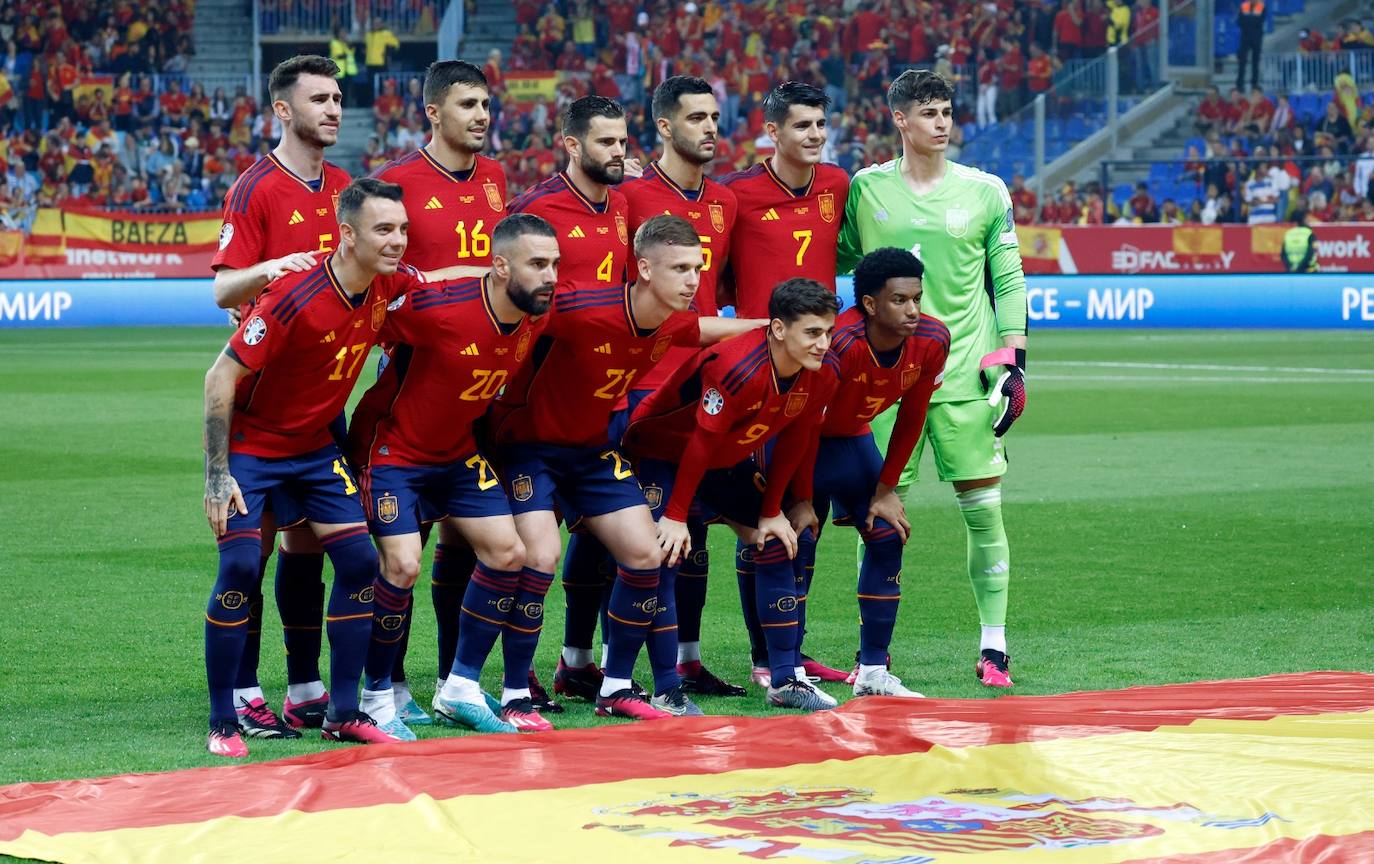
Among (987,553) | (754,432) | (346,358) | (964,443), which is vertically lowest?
(987,553)

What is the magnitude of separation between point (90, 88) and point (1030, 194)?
18.0m

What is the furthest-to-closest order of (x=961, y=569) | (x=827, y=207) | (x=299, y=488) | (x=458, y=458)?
(x=961, y=569) → (x=827, y=207) → (x=458, y=458) → (x=299, y=488)

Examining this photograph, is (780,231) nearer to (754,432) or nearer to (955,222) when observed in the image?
(955,222)

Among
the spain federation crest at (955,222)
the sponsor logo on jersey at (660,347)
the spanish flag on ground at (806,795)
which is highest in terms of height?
the spain federation crest at (955,222)

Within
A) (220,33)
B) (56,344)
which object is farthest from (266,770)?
(220,33)

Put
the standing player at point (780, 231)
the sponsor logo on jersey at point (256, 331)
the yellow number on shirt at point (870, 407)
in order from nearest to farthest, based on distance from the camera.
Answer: the sponsor logo on jersey at point (256, 331) < the yellow number on shirt at point (870, 407) < the standing player at point (780, 231)

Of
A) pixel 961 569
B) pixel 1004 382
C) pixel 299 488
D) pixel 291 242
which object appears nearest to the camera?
pixel 299 488

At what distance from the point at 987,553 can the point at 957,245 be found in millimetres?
1238

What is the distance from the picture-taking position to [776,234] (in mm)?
7262

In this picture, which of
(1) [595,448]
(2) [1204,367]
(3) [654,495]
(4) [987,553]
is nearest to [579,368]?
(1) [595,448]

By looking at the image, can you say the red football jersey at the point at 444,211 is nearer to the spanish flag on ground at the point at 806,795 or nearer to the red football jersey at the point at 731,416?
the red football jersey at the point at 731,416

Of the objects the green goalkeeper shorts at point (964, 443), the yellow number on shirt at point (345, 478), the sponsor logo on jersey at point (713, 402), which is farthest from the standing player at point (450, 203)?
the green goalkeeper shorts at point (964, 443)

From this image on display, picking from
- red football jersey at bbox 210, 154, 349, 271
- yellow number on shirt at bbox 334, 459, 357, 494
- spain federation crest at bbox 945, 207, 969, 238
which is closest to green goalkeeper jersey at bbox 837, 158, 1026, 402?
spain federation crest at bbox 945, 207, 969, 238

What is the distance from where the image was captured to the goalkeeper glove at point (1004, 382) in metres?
7.12
